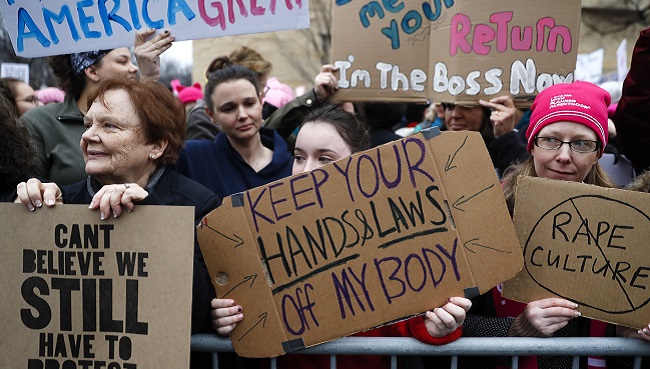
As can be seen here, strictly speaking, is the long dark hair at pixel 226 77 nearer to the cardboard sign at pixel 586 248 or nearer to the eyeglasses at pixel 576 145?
the eyeglasses at pixel 576 145

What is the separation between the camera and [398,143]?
2285 mm

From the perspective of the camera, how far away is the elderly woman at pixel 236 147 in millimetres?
3561

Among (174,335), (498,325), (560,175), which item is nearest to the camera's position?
(174,335)

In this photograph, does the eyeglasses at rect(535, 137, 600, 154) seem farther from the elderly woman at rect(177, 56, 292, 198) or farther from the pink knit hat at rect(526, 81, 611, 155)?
the elderly woman at rect(177, 56, 292, 198)

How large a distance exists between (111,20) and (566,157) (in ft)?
6.72

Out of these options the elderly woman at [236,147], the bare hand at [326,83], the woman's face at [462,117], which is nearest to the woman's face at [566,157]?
the woman's face at [462,117]

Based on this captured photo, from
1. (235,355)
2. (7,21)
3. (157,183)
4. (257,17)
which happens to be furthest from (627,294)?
(7,21)

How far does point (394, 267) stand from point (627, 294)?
782 mm

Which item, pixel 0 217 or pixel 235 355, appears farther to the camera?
pixel 235 355

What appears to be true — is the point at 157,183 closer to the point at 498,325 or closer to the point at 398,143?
the point at 398,143

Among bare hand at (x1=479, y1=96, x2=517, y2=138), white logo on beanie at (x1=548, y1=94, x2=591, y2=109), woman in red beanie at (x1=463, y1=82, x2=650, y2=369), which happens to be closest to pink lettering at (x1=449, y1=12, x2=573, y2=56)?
bare hand at (x1=479, y1=96, x2=517, y2=138)

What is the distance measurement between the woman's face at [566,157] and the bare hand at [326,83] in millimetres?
1378

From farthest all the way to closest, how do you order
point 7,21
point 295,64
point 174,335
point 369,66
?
point 295,64
point 369,66
point 7,21
point 174,335

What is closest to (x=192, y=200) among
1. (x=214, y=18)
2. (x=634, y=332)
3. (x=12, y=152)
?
(x=12, y=152)
